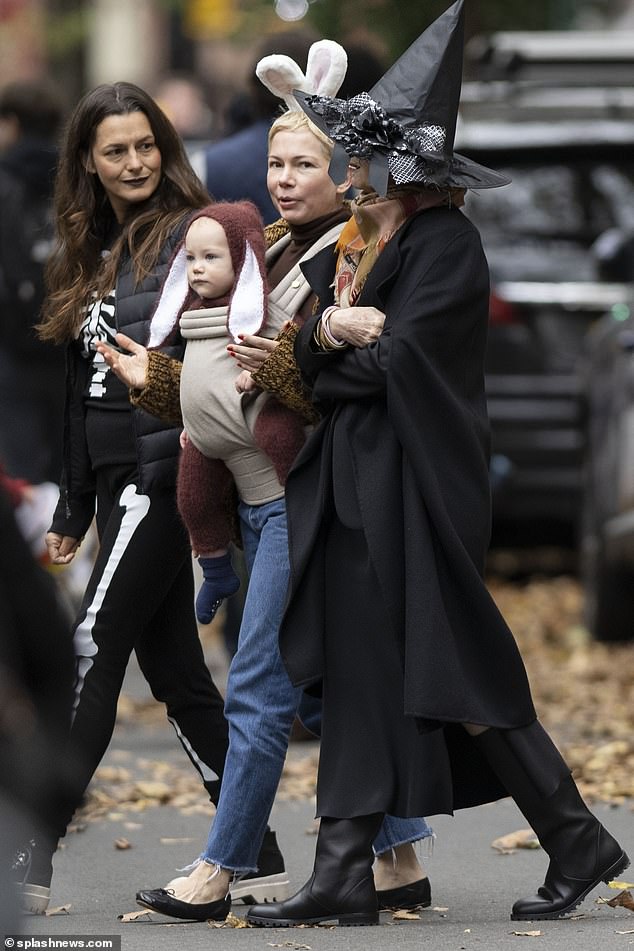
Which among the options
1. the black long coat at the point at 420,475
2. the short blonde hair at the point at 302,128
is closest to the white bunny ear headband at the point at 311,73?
the short blonde hair at the point at 302,128

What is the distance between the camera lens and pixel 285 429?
5.29 metres

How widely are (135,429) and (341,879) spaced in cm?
127

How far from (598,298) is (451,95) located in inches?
244

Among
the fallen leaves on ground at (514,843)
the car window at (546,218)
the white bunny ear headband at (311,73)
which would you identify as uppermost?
the car window at (546,218)

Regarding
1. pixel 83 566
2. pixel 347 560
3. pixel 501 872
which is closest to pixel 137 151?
pixel 347 560

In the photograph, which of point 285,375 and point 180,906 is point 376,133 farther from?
point 180,906

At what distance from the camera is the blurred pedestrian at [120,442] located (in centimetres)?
553

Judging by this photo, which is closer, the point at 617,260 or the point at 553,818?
the point at 553,818

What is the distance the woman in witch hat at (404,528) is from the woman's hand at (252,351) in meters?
0.08

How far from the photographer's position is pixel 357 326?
5.06 meters

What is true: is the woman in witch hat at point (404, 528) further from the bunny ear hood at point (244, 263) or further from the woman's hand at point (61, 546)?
the woman's hand at point (61, 546)

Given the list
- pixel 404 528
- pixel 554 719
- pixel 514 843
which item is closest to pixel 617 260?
pixel 554 719

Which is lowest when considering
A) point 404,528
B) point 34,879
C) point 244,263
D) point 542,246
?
point 34,879

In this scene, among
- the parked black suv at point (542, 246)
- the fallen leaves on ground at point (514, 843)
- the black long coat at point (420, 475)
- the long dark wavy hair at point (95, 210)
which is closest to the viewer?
the black long coat at point (420, 475)
